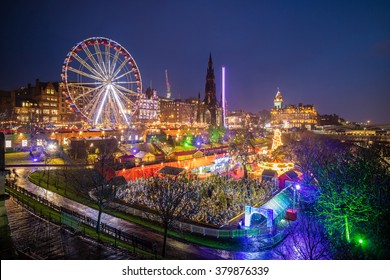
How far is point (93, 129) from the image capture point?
46125mm

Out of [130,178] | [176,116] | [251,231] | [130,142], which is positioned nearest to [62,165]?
[130,178]

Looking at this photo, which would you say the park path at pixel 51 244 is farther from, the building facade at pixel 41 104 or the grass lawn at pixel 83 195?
the building facade at pixel 41 104

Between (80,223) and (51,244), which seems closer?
(51,244)

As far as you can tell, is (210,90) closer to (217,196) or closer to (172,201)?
(217,196)

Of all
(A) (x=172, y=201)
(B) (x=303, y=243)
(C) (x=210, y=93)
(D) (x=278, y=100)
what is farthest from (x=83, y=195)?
(D) (x=278, y=100)

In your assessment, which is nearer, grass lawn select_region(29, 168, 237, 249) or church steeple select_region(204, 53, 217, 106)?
grass lawn select_region(29, 168, 237, 249)

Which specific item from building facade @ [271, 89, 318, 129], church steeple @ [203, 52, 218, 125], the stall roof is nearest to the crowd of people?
the stall roof

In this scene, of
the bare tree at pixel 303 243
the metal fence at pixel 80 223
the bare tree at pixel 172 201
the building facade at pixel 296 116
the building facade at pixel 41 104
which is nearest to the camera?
the bare tree at pixel 303 243

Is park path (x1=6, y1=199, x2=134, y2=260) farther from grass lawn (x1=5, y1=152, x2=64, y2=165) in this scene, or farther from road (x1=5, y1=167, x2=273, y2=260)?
grass lawn (x1=5, y1=152, x2=64, y2=165)

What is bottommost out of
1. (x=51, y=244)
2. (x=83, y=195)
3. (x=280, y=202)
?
(x=280, y=202)

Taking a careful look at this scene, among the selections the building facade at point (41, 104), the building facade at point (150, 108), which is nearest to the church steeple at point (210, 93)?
the building facade at point (150, 108)

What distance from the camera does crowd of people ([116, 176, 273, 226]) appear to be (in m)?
17.5

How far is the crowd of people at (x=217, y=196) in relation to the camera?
17484 mm

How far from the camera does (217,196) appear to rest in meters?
19.8
